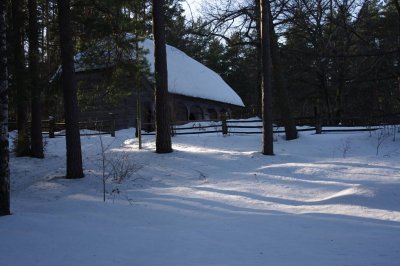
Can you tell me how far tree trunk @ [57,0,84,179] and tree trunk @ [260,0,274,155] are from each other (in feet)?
21.0

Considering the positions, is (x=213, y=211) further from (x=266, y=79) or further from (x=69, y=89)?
(x=266, y=79)

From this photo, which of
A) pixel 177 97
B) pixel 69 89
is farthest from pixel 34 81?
pixel 177 97

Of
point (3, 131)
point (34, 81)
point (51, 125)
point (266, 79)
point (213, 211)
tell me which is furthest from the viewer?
point (51, 125)

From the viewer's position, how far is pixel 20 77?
1138 cm

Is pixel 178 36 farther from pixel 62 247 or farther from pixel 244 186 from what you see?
pixel 62 247

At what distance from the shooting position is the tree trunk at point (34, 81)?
13.8 m

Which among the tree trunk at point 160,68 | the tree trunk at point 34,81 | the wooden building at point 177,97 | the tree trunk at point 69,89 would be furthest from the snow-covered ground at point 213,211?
the wooden building at point 177,97

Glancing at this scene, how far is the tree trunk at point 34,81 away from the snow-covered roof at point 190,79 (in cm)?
1093

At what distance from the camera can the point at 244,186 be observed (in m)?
10.8

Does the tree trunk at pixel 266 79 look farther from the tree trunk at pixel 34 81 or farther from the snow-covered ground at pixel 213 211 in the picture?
the tree trunk at pixel 34 81

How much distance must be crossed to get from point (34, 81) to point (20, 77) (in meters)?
2.36

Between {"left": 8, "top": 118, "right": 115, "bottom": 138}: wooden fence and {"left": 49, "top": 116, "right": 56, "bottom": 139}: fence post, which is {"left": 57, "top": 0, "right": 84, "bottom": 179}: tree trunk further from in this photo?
{"left": 49, "top": 116, "right": 56, "bottom": 139}: fence post

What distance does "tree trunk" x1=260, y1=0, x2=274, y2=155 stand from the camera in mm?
14695

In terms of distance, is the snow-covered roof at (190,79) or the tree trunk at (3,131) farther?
the snow-covered roof at (190,79)
